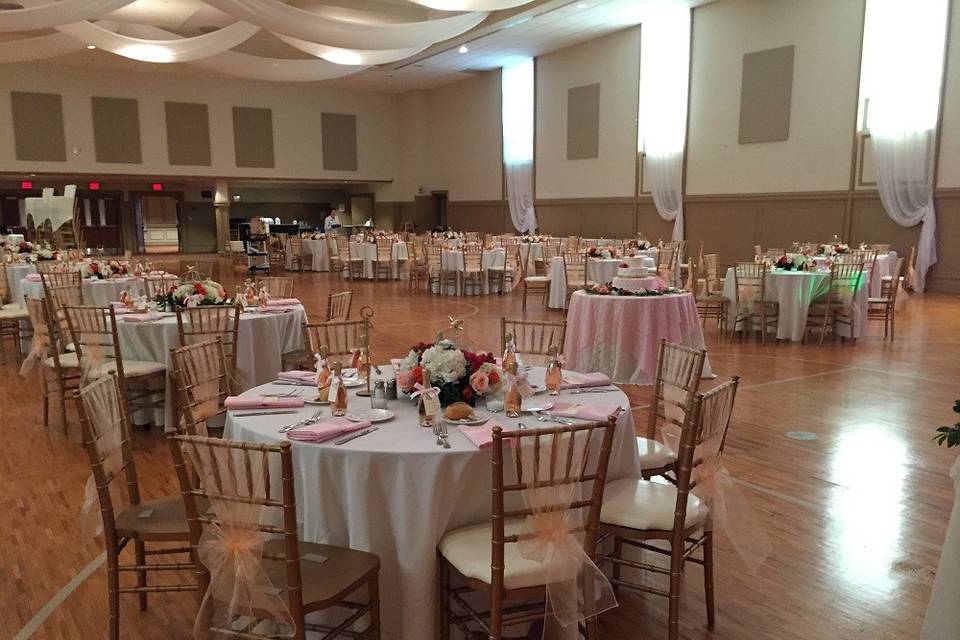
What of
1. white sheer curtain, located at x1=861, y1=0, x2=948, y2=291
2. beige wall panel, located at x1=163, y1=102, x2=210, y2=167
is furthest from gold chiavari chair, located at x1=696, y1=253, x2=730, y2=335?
beige wall panel, located at x1=163, y1=102, x2=210, y2=167

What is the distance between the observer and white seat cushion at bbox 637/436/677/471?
3.11m

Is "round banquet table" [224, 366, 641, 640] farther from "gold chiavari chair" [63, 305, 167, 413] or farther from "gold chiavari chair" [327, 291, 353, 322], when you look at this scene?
"gold chiavari chair" [327, 291, 353, 322]

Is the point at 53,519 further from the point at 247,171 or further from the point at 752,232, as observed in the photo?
the point at 247,171

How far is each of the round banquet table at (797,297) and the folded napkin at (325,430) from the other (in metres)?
6.84

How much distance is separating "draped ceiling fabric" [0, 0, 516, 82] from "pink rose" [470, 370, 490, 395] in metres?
8.23

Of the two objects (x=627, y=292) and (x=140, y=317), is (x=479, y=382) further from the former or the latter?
(x=627, y=292)

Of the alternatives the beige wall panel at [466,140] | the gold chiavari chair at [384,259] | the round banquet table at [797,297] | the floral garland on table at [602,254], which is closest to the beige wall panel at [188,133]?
the beige wall panel at [466,140]

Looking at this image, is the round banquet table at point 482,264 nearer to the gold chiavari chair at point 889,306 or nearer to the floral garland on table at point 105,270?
the floral garland on table at point 105,270

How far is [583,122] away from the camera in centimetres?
1812

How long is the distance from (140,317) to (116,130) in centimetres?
1866

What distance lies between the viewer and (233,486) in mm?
2109

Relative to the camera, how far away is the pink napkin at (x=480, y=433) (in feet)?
7.95

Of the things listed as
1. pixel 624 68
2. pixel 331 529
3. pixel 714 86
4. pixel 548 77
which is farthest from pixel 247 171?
pixel 331 529

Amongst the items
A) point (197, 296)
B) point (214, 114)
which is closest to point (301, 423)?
point (197, 296)
